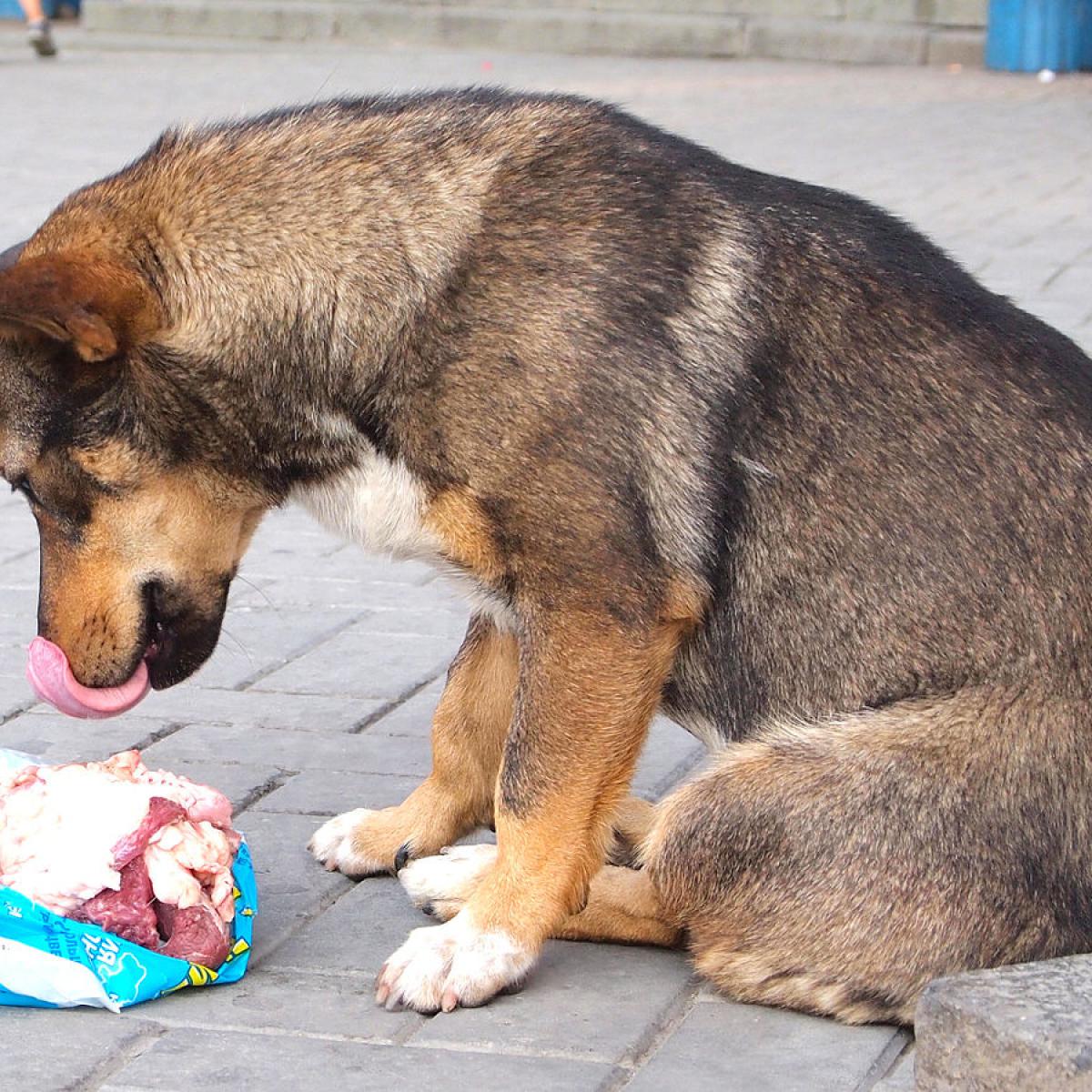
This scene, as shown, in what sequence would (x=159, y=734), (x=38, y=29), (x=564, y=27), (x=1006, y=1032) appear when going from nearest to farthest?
1. (x=1006, y=1032)
2. (x=159, y=734)
3. (x=38, y=29)
4. (x=564, y=27)

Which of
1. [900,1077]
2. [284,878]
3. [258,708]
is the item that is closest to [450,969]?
[284,878]

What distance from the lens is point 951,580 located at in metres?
3.47

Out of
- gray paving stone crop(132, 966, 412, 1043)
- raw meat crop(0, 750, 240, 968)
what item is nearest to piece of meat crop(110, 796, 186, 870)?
raw meat crop(0, 750, 240, 968)

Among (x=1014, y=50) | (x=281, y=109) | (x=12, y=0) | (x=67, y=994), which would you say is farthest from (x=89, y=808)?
(x=12, y=0)

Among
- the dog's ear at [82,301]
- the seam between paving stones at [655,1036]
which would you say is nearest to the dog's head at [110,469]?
the dog's ear at [82,301]

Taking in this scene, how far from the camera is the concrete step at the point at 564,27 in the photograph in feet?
63.9

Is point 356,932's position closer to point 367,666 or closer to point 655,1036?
point 655,1036

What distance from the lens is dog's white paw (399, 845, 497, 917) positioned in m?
3.86

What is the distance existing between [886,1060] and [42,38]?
1842 centimetres

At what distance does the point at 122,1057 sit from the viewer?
3.24 m

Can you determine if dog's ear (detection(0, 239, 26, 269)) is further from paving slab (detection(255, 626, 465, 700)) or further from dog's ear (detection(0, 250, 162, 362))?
paving slab (detection(255, 626, 465, 700))

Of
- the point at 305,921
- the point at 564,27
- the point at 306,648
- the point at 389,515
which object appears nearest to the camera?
A: the point at 389,515

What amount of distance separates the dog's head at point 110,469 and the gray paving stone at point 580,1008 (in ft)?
3.13

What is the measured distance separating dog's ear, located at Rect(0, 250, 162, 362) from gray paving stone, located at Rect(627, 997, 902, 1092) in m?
1.56
